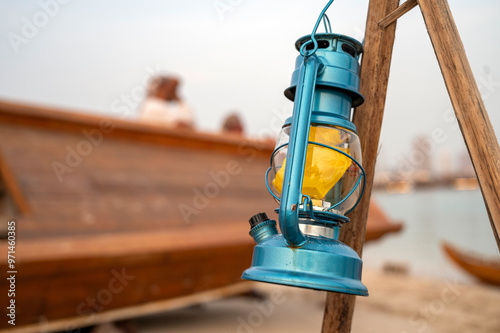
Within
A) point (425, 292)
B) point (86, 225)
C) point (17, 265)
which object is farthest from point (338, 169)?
point (425, 292)

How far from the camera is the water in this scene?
1351cm

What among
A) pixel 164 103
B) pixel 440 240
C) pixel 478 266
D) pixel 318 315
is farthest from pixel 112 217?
pixel 440 240

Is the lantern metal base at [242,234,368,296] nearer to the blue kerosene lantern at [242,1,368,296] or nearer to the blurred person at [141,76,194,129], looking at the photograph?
the blue kerosene lantern at [242,1,368,296]

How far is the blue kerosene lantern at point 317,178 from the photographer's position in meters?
0.74

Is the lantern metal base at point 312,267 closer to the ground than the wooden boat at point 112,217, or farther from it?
closer to the ground

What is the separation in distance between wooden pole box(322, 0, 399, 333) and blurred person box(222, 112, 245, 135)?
13.1 ft

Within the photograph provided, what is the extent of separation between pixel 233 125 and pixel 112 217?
2346 mm

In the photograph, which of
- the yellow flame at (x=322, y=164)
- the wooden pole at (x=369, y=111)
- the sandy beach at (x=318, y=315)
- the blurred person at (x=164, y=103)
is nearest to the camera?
the yellow flame at (x=322, y=164)

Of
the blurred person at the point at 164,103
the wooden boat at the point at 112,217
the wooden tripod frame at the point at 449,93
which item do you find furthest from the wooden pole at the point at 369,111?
the blurred person at the point at 164,103

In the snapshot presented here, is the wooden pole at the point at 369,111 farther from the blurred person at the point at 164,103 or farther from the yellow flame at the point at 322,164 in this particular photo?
the blurred person at the point at 164,103

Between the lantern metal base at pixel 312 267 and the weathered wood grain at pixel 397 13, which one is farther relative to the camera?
the weathered wood grain at pixel 397 13

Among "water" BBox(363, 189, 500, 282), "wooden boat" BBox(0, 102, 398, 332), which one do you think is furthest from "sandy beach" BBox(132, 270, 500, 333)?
"water" BBox(363, 189, 500, 282)

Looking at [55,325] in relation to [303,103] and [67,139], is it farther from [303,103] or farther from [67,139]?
[303,103]

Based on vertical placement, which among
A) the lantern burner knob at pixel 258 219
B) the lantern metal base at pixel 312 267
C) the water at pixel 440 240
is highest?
the water at pixel 440 240
